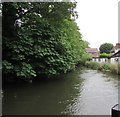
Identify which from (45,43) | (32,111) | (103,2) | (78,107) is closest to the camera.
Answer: (32,111)

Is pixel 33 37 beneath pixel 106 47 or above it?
beneath

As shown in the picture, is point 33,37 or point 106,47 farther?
point 106,47

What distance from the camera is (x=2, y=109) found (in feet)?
12.5

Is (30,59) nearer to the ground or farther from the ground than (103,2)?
nearer to the ground

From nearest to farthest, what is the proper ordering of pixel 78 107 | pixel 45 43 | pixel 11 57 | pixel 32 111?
pixel 32 111 → pixel 78 107 → pixel 11 57 → pixel 45 43

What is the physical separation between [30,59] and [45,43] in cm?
112

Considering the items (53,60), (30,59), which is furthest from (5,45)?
(53,60)

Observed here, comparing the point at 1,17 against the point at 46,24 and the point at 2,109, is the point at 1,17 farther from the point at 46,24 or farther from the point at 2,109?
the point at 2,109

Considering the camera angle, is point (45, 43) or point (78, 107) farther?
point (45, 43)

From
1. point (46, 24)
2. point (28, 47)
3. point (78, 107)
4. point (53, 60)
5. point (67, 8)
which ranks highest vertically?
point (67, 8)

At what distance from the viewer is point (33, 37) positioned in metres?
5.99

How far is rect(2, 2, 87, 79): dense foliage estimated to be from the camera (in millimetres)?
5387

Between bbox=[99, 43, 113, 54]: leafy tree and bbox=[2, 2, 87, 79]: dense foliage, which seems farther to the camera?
bbox=[99, 43, 113, 54]: leafy tree

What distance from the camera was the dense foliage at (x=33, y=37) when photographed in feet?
17.7
